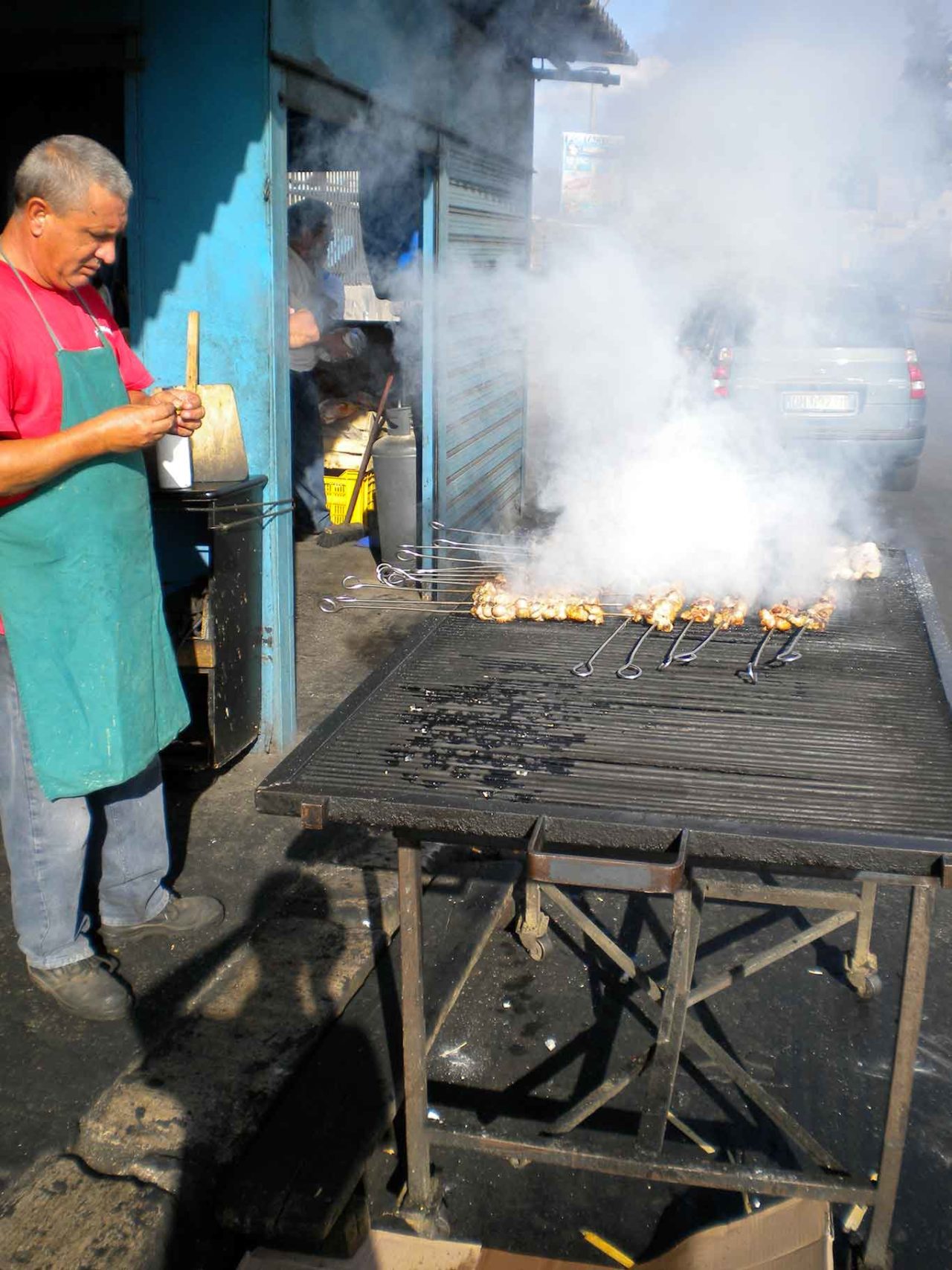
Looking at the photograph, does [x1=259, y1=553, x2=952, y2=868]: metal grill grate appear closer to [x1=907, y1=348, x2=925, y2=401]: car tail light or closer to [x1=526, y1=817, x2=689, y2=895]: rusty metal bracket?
[x1=526, y1=817, x2=689, y2=895]: rusty metal bracket

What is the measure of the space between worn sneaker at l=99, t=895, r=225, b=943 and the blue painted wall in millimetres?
1394

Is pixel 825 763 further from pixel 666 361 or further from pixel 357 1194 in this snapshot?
pixel 666 361

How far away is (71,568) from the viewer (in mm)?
2508

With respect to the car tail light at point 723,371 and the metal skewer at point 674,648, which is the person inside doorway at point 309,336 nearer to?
the car tail light at point 723,371

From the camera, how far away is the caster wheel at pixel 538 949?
3137mm

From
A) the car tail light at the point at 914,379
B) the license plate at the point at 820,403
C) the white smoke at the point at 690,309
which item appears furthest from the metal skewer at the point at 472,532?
the car tail light at the point at 914,379

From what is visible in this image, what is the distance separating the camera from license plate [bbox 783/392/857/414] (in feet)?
26.8

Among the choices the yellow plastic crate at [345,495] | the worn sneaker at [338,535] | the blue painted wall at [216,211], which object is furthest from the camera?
the yellow plastic crate at [345,495]

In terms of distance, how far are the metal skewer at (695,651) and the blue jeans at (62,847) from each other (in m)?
1.52

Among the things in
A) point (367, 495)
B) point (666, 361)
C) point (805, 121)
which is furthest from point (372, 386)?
point (805, 121)

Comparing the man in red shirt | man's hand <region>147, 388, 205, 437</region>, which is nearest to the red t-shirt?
the man in red shirt

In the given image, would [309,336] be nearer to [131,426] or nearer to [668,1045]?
[131,426]

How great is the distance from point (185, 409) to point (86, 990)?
1.62 metres

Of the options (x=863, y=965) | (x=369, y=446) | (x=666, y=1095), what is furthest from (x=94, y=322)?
(x=369, y=446)
